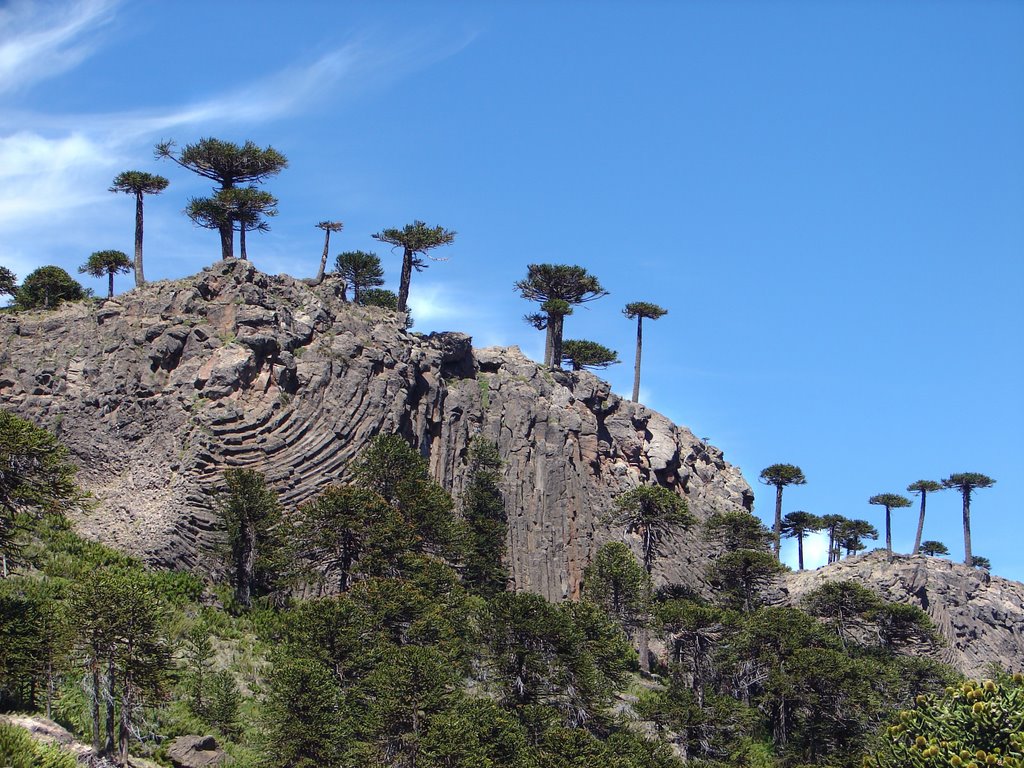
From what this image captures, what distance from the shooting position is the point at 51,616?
38.9 m

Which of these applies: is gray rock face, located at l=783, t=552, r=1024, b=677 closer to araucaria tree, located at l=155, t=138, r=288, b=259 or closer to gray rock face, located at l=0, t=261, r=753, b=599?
gray rock face, located at l=0, t=261, r=753, b=599

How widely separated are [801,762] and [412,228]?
142 ft

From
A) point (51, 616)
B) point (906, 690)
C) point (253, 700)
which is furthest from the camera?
point (906, 690)

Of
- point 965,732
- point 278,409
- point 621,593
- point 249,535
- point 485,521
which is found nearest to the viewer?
point 965,732

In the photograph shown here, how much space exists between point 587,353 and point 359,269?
→ 1942 centimetres

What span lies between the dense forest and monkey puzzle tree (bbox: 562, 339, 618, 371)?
1984 centimetres

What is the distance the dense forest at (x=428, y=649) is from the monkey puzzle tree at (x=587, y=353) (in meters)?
19.8

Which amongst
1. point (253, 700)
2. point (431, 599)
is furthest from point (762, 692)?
point (253, 700)

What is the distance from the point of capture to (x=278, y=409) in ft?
209

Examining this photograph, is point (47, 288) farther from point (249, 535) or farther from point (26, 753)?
point (26, 753)

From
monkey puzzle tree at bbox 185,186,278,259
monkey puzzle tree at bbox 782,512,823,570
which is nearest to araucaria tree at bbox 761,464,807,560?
monkey puzzle tree at bbox 782,512,823,570

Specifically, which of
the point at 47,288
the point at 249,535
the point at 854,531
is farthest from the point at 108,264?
the point at 854,531

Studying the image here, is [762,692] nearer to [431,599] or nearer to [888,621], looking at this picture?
[888,621]

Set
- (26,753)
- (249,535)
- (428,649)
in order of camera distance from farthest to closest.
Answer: (249,535) → (428,649) → (26,753)
